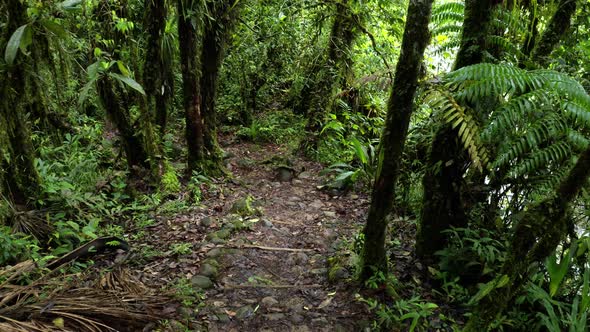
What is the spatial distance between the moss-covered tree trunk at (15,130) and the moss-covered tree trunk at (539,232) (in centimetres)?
402

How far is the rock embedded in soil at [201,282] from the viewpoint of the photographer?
3.25m

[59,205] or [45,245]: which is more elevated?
[59,205]

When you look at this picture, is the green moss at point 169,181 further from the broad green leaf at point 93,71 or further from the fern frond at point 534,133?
the fern frond at point 534,133

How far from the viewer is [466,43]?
121 inches

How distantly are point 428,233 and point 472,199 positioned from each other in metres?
0.47

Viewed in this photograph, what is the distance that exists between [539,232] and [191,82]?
427 centimetres

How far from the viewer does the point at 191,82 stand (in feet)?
16.9

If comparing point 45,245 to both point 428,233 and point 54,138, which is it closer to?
point 54,138

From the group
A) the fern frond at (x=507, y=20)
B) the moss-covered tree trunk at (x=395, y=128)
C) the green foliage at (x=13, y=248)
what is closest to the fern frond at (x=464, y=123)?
the moss-covered tree trunk at (x=395, y=128)

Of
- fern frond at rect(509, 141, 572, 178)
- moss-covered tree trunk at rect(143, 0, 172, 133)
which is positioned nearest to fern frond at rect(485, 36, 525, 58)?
fern frond at rect(509, 141, 572, 178)

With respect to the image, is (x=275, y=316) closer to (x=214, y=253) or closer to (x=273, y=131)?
(x=214, y=253)

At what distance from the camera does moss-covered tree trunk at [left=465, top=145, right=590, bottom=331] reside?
1.99m

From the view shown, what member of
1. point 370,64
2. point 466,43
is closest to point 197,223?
point 466,43

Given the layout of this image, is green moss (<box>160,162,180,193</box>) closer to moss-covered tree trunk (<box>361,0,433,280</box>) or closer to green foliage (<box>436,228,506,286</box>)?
moss-covered tree trunk (<box>361,0,433,280</box>)
